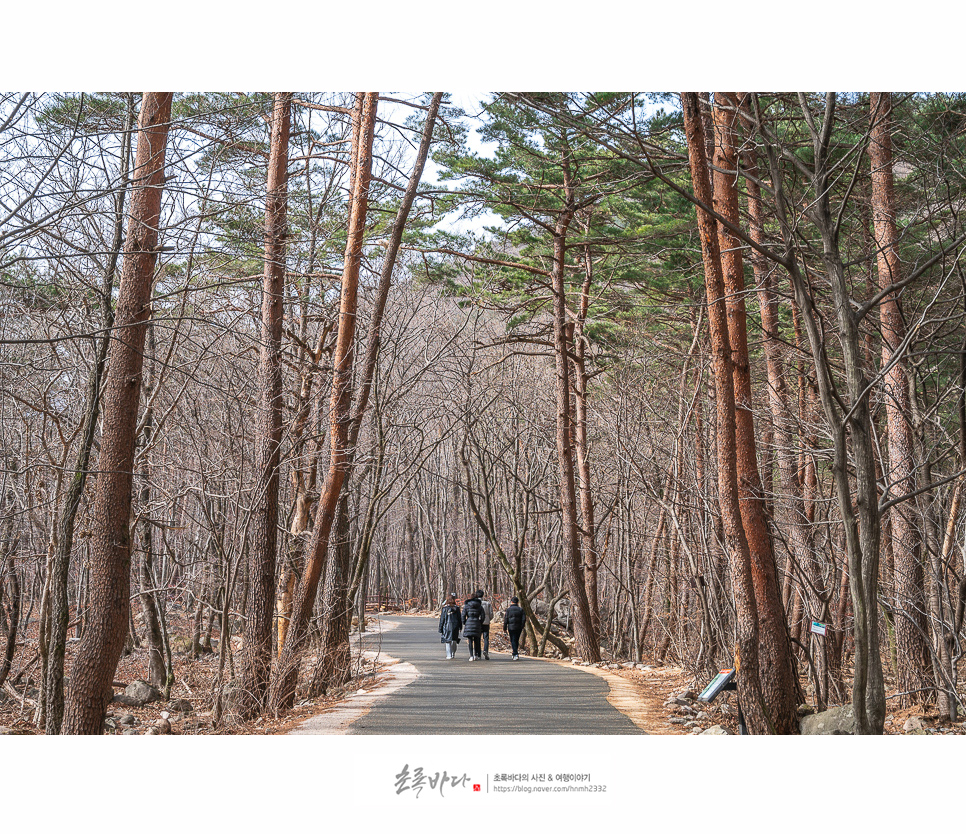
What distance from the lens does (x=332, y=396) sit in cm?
782

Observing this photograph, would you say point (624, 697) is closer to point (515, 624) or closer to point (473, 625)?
point (473, 625)

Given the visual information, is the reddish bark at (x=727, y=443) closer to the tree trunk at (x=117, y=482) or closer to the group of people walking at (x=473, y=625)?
the tree trunk at (x=117, y=482)

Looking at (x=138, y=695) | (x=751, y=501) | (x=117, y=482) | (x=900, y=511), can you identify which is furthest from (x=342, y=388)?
(x=900, y=511)

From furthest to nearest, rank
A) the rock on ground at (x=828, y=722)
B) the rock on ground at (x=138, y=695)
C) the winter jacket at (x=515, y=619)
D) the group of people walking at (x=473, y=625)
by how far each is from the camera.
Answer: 1. the winter jacket at (x=515, y=619)
2. the group of people walking at (x=473, y=625)
3. the rock on ground at (x=138, y=695)
4. the rock on ground at (x=828, y=722)

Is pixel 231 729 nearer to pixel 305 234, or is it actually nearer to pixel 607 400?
pixel 305 234

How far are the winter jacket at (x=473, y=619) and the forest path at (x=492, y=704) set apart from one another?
2.81ft

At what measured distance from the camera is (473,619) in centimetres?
1162

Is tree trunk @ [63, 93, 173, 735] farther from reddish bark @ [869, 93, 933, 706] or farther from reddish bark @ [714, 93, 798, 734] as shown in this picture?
reddish bark @ [869, 93, 933, 706]

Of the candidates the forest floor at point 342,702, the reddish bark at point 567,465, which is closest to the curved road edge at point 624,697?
the forest floor at point 342,702

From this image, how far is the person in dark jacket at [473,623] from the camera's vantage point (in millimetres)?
11477

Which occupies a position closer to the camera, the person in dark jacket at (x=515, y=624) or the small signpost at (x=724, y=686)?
the small signpost at (x=724, y=686)
